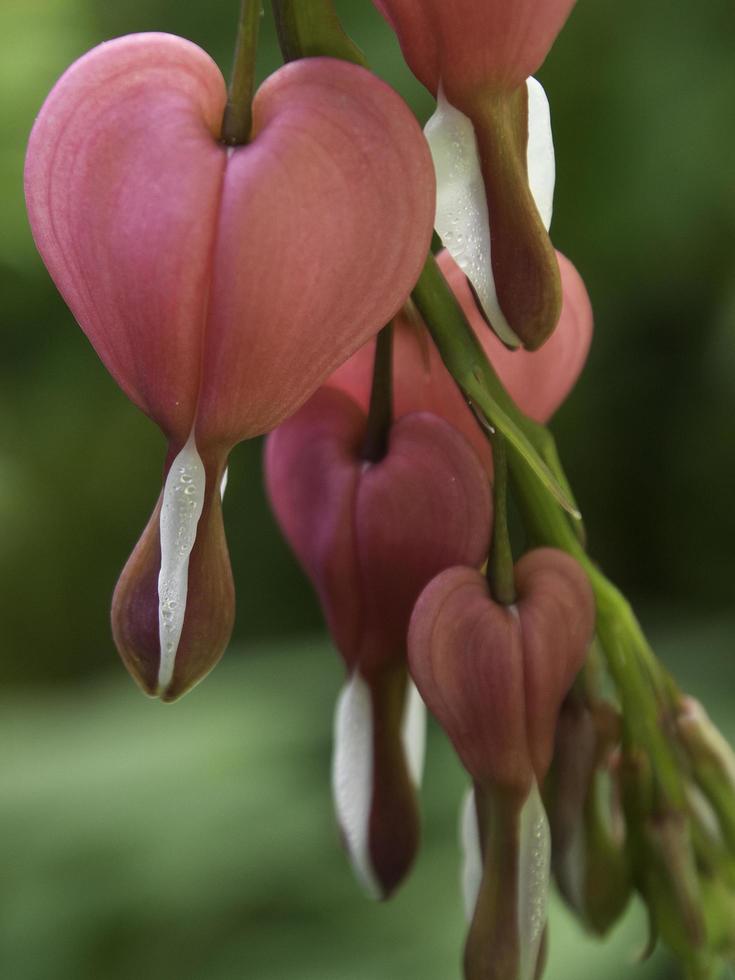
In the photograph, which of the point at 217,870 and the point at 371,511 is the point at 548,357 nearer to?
A: the point at 371,511

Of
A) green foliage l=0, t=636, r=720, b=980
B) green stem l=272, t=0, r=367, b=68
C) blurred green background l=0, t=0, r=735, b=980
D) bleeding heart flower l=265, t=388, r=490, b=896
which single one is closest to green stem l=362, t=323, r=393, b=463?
bleeding heart flower l=265, t=388, r=490, b=896

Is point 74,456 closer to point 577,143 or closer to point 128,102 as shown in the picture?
point 577,143

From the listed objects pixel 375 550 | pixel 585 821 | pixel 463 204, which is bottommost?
pixel 585 821

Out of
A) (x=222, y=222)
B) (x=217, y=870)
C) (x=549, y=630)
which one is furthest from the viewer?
(x=217, y=870)

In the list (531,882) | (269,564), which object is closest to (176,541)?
(531,882)

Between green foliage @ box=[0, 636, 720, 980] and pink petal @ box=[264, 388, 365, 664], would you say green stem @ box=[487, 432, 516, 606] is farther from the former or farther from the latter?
green foliage @ box=[0, 636, 720, 980]

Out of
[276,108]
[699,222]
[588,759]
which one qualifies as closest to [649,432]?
[699,222]

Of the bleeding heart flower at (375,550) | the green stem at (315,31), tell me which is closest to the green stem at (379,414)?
the bleeding heart flower at (375,550)
